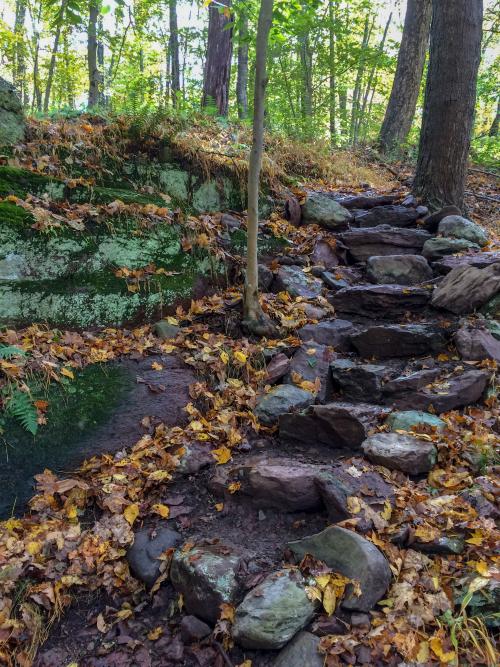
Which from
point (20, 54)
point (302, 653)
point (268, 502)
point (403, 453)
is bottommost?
point (302, 653)

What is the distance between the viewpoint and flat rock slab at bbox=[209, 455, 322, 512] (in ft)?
10.6

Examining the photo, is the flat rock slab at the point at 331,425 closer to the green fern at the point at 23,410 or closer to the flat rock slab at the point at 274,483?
the flat rock slab at the point at 274,483

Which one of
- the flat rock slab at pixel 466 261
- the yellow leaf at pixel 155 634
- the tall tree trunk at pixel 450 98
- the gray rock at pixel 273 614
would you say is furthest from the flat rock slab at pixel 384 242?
the yellow leaf at pixel 155 634

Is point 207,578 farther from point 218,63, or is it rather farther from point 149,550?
point 218,63

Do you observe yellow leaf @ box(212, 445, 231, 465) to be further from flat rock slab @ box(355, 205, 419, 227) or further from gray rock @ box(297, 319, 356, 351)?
flat rock slab @ box(355, 205, 419, 227)

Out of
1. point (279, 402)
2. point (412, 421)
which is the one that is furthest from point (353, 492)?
point (279, 402)

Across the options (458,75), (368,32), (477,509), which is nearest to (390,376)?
(477,509)

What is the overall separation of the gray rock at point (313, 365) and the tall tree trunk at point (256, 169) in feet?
1.96

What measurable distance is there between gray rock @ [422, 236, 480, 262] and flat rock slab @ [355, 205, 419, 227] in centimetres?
89

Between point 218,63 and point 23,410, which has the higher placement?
point 218,63

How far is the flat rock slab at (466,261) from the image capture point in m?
5.45

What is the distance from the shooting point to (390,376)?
14.2 feet

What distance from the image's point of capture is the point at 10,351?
3.76 m

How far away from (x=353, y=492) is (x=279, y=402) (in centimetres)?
121
